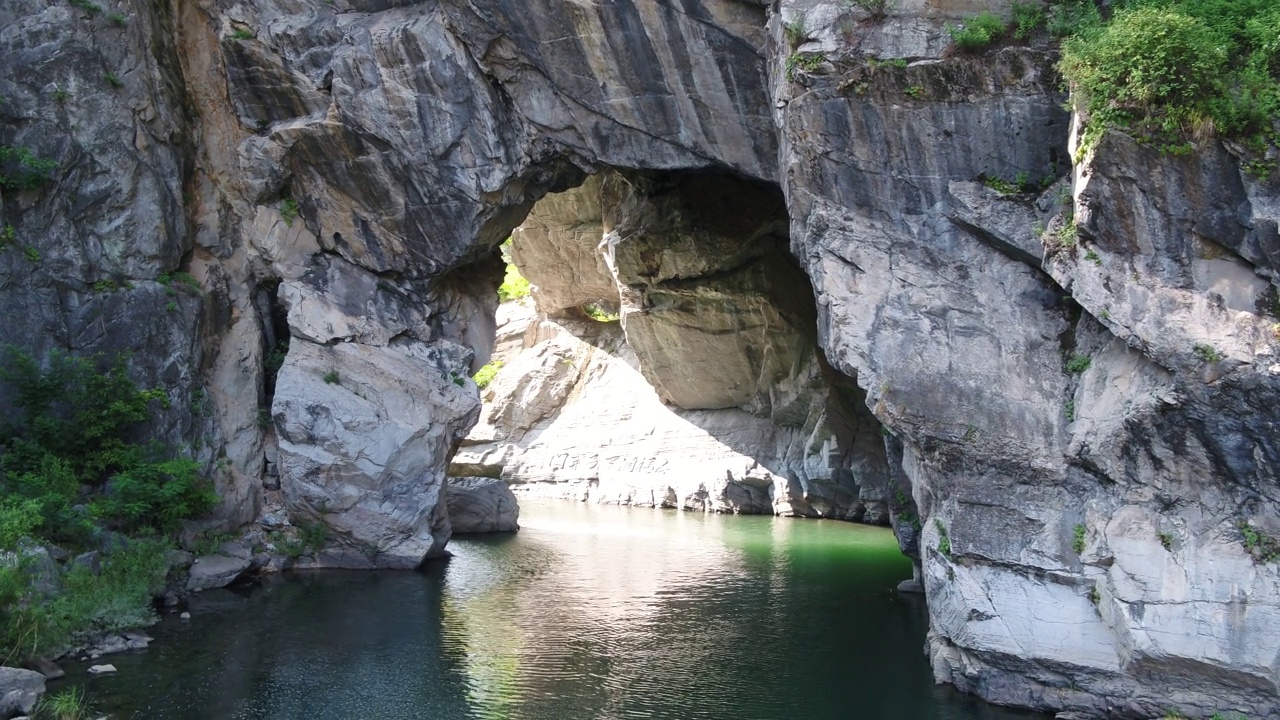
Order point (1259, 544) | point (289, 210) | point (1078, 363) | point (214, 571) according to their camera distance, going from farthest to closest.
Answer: point (289, 210), point (214, 571), point (1078, 363), point (1259, 544)

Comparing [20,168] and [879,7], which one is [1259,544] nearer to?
[879,7]

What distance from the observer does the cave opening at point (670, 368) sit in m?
34.3

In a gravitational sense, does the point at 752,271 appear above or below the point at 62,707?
above

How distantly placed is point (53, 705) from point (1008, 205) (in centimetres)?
1544

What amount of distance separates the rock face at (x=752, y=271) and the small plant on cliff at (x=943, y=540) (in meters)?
0.05

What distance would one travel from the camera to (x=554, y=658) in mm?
17219

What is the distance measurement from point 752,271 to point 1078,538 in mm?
21653

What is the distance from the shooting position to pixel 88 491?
829 inches

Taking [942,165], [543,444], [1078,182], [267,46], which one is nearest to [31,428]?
[267,46]

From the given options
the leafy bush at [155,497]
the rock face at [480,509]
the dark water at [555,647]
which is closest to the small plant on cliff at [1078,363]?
the dark water at [555,647]

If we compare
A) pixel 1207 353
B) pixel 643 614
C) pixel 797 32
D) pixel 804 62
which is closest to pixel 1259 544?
pixel 1207 353

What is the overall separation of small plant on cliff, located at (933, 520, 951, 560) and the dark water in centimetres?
213

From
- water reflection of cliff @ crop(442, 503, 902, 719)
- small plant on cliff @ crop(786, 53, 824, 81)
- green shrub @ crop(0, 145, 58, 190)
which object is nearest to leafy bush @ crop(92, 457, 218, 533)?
water reflection of cliff @ crop(442, 503, 902, 719)

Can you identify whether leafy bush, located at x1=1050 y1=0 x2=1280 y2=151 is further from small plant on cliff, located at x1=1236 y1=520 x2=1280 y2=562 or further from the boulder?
the boulder
